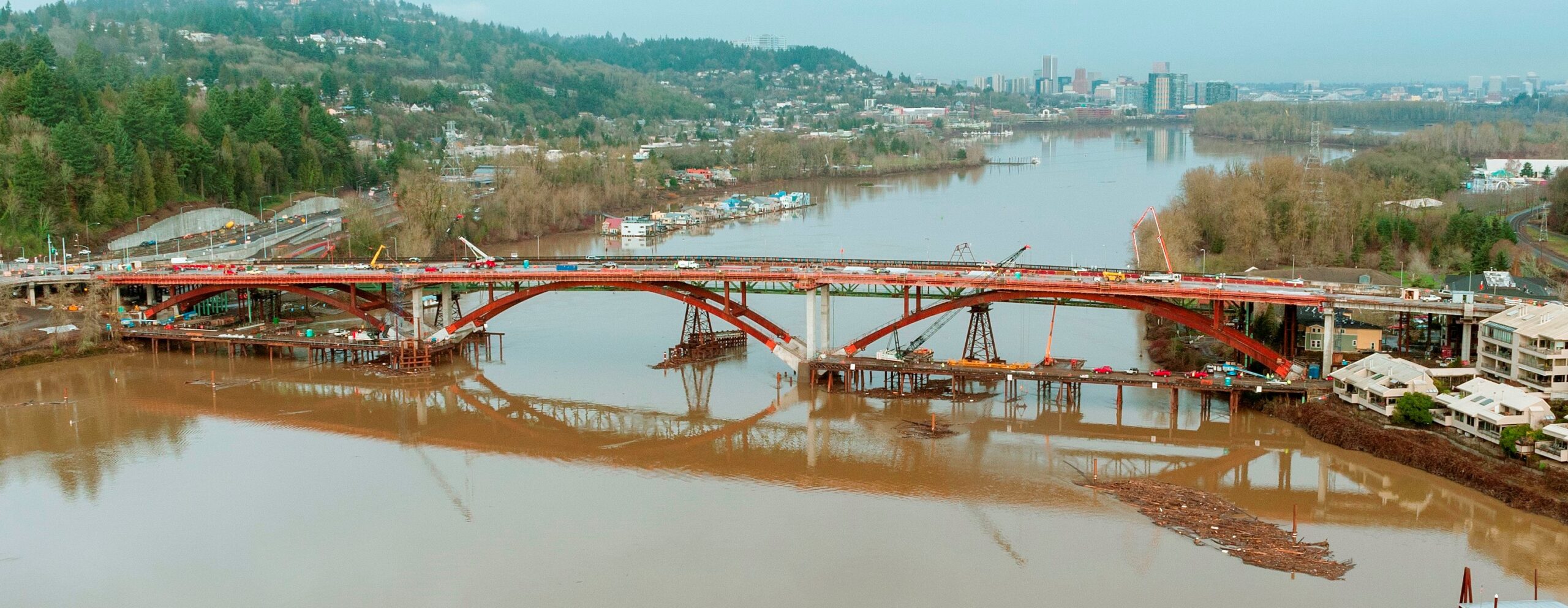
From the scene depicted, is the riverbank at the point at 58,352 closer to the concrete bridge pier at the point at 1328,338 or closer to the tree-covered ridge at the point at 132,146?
the tree-covered ridge at the point at 132,146

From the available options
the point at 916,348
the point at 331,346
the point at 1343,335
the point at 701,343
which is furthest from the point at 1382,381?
the point at 331,346

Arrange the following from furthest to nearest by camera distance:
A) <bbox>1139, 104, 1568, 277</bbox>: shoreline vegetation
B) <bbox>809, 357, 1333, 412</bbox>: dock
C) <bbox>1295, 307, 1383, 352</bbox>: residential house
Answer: <bbox>1139, 104, 1568, 277</bbox>: shoreline vegetation, <bbox>1295, 307, 1383, 352</bbox>: residential house, <bbox>809, 357, 1333, 412</bbox>: dock

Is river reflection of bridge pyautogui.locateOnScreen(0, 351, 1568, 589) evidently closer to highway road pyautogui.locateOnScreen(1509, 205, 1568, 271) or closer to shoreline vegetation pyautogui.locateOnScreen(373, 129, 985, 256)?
shoreline vegetation pyautogui.locateOnScreen(373, 129, 985, 256)

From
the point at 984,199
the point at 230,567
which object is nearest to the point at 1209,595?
the point at 230,567

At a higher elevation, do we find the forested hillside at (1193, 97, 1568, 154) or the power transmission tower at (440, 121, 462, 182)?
the forested hillside at (1193, 97, 1568, 154)

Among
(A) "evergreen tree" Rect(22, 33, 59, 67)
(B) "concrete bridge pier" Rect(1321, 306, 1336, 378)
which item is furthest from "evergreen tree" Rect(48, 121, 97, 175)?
(B) "concrete bridge pier" Rect(1321, 306, 1336, 378)

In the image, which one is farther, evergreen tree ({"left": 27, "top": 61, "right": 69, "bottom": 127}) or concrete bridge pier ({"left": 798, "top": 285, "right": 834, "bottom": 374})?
evergreen tree ({"left": 27, "top": 61, "right": 69, "bottom": 127})

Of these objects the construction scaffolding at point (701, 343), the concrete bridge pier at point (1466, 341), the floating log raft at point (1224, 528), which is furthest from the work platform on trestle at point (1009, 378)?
the floating log raft at point (1224, 528)
